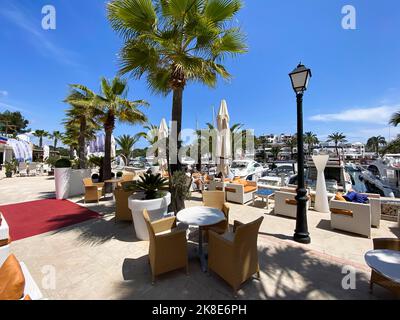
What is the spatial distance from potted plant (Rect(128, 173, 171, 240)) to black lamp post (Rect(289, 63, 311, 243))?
9.97 ft

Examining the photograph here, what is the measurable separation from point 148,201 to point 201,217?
Answer: 134 centimetres

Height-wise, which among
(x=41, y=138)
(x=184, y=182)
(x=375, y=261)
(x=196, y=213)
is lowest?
(x=375, y=261)

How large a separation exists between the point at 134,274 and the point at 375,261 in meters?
3.39

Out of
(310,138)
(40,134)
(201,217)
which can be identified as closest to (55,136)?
(40,134)

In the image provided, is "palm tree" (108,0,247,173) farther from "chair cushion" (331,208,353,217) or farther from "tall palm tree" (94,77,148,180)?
"chair cushion" (331,208,353,217)

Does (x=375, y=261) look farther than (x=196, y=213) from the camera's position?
No

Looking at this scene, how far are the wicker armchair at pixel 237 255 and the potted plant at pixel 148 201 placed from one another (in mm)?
1727

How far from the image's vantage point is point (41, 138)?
45.7 m

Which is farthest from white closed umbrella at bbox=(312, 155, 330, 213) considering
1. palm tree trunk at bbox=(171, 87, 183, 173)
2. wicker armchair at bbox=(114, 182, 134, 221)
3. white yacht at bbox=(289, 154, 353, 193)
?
wicker armchair at bbox=(114, 182, 134, 221)

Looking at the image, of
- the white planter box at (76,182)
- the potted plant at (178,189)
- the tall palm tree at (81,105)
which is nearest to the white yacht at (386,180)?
the potted plant at (178,189)

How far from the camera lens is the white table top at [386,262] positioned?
2.04 metres
